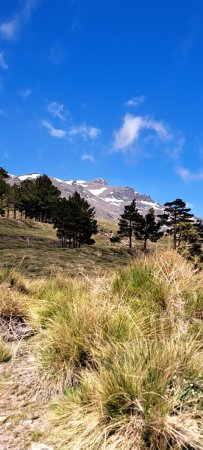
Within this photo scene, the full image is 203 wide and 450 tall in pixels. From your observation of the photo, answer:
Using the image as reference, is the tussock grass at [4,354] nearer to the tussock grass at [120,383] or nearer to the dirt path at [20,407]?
the dirt path at [20,407]

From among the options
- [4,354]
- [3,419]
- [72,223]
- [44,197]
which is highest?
[44,197]

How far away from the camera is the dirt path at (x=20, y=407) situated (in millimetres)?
3702

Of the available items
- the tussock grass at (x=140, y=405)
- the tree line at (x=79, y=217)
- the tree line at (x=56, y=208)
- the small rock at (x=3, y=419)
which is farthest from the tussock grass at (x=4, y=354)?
the tree line at (x=56, y=208)

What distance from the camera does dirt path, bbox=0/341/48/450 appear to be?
12.1 ft

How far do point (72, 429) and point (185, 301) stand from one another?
3.39 meters

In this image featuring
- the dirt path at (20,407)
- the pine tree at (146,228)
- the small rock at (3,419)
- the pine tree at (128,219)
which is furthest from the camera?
the pine tree at (128,219)

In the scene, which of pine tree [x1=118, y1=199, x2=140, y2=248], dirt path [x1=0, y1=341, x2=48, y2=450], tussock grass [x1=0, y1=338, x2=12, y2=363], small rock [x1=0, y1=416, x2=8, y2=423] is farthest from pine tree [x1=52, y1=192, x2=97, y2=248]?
small rock [x1=0, y1=416, x2=8, y2=423]

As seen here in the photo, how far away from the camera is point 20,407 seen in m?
4.41

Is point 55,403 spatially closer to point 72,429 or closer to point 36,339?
point 72,429

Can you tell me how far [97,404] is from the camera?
3637mm

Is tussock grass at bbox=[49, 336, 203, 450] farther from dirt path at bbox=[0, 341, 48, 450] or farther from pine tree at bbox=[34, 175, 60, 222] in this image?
pine tree at bbox=[34, 175, 60, 222]

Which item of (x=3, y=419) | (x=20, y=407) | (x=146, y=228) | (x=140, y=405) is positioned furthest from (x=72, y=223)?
(x=140, y=405)

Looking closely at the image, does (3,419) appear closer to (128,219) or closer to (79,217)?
(79,217)

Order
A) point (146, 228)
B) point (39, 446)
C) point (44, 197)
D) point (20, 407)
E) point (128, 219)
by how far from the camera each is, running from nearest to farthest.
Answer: point (39, 446)
point (20, 407)
point (146, 228)
point (128, 219)
point (44, 197)
